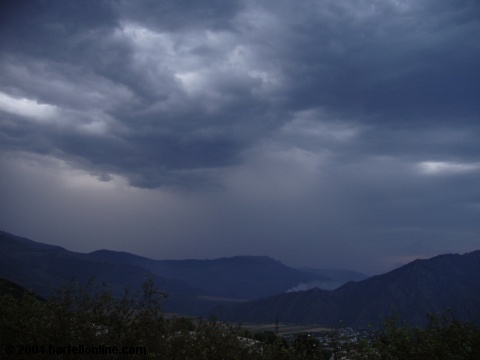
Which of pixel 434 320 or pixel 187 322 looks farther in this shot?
pixel 434 320

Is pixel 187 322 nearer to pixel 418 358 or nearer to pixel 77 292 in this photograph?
pixel 77 292

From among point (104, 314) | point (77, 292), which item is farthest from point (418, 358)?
point (77, 292)

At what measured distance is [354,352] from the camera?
1184 centimetres

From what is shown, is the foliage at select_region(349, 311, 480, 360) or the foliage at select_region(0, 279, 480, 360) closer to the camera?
the foliage at select_region(0, 279, 480, 360)

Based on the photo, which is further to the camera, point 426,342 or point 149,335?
point 426,342

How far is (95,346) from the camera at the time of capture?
1146 centimetres

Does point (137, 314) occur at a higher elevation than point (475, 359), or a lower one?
higher

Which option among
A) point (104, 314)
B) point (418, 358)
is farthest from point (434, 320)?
point (104, 314)

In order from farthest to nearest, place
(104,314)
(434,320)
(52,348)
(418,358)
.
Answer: (434,320) → (104,314) → (418,358) → (52,348)

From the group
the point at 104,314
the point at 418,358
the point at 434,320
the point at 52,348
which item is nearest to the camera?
the point at 52,348

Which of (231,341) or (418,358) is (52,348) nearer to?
(231,341)

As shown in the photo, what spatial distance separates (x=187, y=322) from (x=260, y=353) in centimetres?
246

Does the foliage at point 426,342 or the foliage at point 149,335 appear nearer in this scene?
the foliage at point 149,335

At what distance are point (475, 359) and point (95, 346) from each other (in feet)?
35.4
